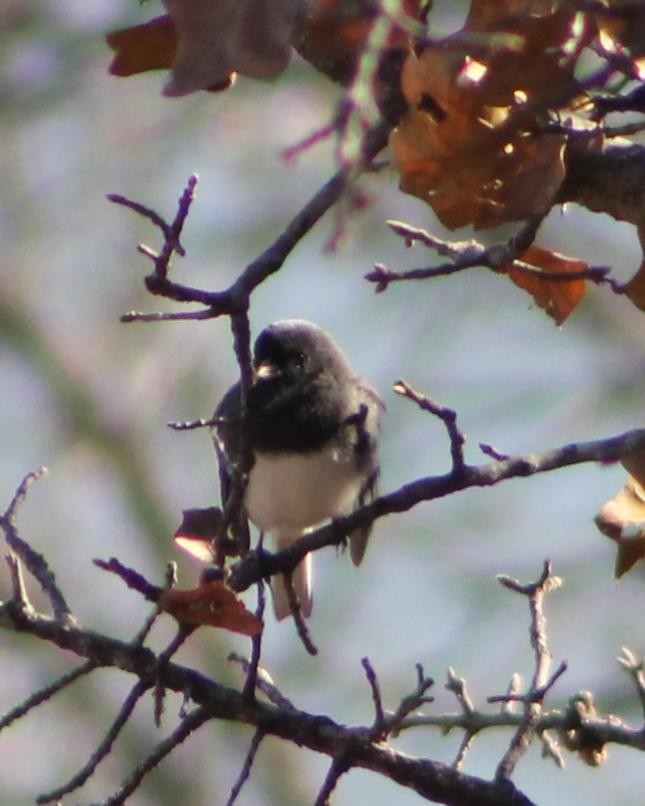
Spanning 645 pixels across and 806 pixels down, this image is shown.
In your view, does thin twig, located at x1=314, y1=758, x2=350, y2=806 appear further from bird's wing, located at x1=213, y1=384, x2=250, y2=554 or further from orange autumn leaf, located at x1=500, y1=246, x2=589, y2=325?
orange autumn leaf, located at x1=500, y1=246, x2=589, y2=325

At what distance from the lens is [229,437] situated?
3.05m

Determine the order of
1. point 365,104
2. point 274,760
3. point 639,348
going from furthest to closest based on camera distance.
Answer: point 274,760 < point 639,348 < point 365,104

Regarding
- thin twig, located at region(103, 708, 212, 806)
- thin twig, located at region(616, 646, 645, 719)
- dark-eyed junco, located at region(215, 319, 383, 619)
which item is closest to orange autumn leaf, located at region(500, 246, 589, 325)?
thin twig, located at region(616, 646, 645, 719)

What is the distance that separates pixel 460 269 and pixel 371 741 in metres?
0.57

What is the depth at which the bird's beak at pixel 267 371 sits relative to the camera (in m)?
3.34

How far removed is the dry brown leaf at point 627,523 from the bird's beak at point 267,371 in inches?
61.7

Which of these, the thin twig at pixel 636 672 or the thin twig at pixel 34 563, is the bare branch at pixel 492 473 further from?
the thin twig at pixel 636 672

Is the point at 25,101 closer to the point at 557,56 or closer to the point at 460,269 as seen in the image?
the point at 460,269

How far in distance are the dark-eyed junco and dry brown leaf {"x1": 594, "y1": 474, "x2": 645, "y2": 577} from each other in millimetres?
1524

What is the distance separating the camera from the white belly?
3.42 meters

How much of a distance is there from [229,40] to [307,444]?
2.21 metres

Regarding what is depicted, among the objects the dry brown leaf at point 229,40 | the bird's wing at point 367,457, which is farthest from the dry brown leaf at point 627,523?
the bird's wing at point 367,457

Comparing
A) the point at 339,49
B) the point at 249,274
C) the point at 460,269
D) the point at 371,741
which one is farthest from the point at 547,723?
the point at 339,49

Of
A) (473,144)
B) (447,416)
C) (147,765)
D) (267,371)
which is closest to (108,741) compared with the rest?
(147,765)
